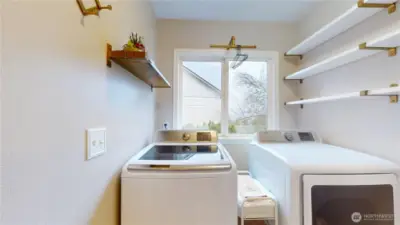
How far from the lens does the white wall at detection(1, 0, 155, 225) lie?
0.56 metres

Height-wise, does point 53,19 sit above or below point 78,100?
above

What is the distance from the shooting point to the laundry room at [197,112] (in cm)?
66

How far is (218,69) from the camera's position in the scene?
9.81ft

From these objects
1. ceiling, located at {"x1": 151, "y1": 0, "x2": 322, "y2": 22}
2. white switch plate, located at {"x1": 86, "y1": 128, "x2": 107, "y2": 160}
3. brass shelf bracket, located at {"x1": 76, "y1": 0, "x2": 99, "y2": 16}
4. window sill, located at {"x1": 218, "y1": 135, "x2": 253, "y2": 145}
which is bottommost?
window sill, located at {"x1": 218, "y1": 135, "x2": 253, "y2": 145}

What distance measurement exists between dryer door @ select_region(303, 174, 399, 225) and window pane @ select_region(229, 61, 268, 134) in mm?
1544

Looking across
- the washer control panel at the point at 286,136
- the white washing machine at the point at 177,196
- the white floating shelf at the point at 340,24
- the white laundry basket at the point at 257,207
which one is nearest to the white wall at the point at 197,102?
the washer control panel at the point at 286,136

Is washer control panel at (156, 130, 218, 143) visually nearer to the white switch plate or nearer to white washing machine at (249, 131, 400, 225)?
white washing machine at (249, 131, 400, 225)

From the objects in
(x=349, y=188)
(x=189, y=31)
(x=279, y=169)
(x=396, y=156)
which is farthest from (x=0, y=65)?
(x=189, y=31)

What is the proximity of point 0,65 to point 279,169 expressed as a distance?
5.26ft

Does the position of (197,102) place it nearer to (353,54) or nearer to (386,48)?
(353,54)

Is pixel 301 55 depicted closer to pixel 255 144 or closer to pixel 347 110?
pixel 347 110

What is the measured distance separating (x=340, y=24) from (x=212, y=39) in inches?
→ 55.8

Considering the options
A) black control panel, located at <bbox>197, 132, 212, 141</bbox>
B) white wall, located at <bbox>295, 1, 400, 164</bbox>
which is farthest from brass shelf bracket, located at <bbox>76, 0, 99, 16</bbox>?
white wall, located at <bbox>295, 1, 400, 164</bbox>

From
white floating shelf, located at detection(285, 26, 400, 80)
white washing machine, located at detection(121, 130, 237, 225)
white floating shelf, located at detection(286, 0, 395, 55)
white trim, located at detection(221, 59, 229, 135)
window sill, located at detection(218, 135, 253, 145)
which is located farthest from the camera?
white trim, located at detection(221, 59, 229, 135)
